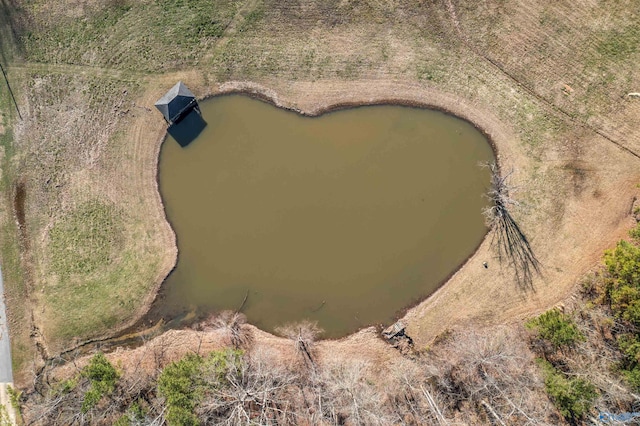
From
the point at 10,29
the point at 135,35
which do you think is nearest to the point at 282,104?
the point at 135,35

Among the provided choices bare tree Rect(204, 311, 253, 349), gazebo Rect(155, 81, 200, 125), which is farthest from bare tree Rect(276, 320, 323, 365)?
gazebo Rect(155, 81, 200, 125)

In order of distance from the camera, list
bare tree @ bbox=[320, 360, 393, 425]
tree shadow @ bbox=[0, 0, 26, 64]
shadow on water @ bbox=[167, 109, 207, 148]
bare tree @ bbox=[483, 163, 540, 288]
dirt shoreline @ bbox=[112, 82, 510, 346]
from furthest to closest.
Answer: tree shadow @ bbox=[0, 0, 26, 64], shadow on water @ bbox=[167, 109, 207, 148], dirt shoreline @ bbox=[112, 82, 510, 346], bare tree @ bbox=[483, 163, 540, 288], bare tree @ bbox=[320, 360, 393, 425]

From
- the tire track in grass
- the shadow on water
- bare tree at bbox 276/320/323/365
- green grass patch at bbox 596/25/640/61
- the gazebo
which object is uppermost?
green grass patch at bbox 596/25/640/61

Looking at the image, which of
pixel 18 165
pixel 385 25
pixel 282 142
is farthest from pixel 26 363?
pixel 385 25

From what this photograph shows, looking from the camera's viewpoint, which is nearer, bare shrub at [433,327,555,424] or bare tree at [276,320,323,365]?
bare shrub at [433,327,555,424]

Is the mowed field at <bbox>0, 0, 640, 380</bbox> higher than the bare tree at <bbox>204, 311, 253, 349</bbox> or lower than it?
higher

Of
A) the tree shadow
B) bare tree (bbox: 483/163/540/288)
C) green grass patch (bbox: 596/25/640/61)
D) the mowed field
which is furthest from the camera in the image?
the tree shadow

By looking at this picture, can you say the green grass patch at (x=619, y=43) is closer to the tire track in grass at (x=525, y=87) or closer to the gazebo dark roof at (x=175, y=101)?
the tire track in grass at (x=525, y=87)

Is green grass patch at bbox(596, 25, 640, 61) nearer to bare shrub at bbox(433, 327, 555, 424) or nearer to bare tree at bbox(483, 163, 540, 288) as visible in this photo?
bare tree at bbox(483, 163, 540, 288)
